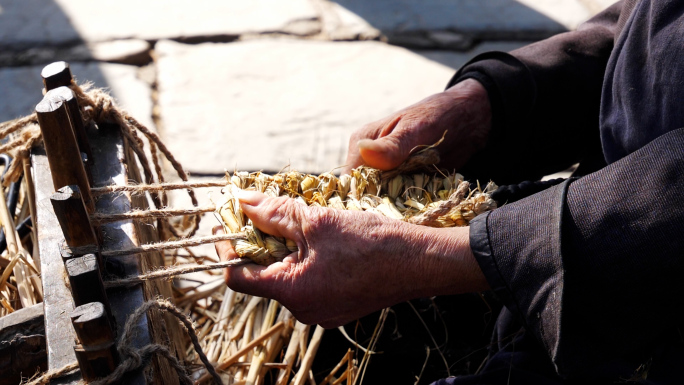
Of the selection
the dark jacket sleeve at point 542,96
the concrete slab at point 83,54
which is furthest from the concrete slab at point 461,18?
the dark jacket sleeve at point 542,96

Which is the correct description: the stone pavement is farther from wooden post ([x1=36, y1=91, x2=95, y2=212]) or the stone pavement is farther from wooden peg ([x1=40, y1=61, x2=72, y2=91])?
wooden post ([x1=36, y1=91, x2=95, y2=212])

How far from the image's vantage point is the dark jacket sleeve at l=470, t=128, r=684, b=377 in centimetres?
83

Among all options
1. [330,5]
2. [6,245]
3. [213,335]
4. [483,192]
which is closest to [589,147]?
[483,192]

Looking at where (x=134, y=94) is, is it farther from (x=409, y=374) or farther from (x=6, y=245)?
(x=409, y=374)

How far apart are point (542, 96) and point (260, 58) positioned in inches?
61.4

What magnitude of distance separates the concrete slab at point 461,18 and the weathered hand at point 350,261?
6.32ft

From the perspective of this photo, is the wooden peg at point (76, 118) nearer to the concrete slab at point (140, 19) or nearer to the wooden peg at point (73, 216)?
the wooden peg at point (73, 216)

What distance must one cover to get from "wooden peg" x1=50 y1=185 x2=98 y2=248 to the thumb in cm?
47

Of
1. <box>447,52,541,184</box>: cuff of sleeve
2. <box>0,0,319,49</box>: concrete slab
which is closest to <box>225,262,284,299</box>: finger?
<box>447,52,541,184</box>: cuff of sleeve

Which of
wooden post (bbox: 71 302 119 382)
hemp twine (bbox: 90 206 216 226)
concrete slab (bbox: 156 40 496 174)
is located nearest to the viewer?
wooden post (bbox: 71 302 119 382)

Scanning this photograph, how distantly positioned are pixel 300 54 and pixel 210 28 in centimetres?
43

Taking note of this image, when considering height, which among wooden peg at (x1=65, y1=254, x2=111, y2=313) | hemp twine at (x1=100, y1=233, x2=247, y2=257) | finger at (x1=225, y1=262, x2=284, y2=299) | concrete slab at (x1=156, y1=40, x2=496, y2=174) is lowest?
concrete slab at (x1=156, y1=40, x2=496, y2=174)

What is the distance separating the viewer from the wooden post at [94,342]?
677mm

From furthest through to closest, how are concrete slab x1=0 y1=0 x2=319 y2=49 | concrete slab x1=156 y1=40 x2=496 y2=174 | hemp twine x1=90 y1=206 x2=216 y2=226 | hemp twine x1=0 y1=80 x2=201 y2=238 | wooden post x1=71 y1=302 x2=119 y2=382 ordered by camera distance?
concrete slab x1=0 y1=0 x2=319 y2=49 → concrete slab x1=156 y1=40 x2=496 y2=174 → hemp twine x1=0 y1=80 x2=201 y2=238 → hemp twine x1=90 y1=206 x2=216 y2=226 → wooden post x1=71 y1=302 x2=119 y2=382
